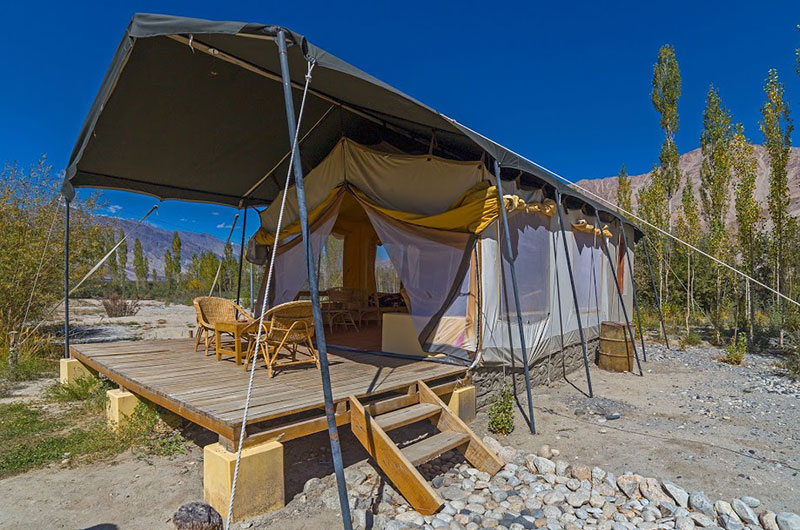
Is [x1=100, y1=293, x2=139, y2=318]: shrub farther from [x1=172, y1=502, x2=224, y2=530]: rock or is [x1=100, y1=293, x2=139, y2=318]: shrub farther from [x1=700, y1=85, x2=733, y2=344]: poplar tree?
[x1=700, y1=85, x2=733, y2=344]: poplar tree

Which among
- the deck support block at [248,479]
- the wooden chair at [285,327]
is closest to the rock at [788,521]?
the deck support block at [248,479]

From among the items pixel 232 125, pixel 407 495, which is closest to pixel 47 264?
pixel 232 125

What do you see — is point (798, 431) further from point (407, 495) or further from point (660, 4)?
point (660, 4)

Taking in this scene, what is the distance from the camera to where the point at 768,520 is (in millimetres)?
2527

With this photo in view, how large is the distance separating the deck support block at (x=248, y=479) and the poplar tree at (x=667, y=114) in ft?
39.7

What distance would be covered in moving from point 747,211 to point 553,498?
8988 millimetres

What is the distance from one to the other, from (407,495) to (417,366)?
5.85 feet

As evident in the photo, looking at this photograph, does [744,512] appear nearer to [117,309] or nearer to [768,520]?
[768,520]

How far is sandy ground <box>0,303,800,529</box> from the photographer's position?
8.92ft

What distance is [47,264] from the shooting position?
7.18 m

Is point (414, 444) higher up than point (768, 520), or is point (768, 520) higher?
point (414, 444)

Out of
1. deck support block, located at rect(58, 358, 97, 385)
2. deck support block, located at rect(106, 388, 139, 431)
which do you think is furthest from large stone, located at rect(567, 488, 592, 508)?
deck support block, located at rect(58, 358, 97, 385)

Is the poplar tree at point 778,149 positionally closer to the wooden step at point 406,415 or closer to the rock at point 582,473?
the rock at point 582,473

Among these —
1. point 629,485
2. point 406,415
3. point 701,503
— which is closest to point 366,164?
point 406,415
